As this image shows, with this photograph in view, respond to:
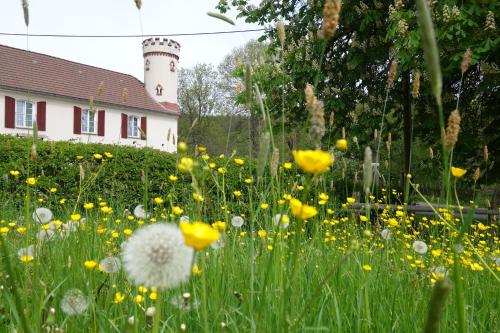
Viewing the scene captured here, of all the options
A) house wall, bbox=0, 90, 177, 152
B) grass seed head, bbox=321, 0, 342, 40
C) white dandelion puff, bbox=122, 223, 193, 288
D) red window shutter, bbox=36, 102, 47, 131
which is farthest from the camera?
red window shutter, bbox=36, 102, 47, 131

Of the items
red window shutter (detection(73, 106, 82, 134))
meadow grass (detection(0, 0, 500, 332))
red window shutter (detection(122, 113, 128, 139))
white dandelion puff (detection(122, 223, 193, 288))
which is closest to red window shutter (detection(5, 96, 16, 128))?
red window shutter (detection(73, 106, 82, 134))

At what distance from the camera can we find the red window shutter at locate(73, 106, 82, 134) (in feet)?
72.9

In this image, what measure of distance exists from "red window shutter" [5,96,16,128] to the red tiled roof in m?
0.69

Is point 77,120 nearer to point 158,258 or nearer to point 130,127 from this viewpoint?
point 130,127

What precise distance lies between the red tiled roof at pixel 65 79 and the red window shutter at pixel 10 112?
0.69m

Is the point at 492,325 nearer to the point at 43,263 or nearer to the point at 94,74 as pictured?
the point at 43,263

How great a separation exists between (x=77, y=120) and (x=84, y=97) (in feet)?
5.26

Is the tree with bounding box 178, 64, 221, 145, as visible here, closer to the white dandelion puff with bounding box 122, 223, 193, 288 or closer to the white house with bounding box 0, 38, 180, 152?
the white house with bounding box 0, 38, 180, 152

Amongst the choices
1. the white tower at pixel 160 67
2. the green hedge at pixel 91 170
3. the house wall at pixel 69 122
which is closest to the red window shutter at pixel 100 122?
the house wall at pixel 69 122

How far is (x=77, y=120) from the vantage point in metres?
22.3

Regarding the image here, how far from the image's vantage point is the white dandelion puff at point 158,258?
62 cm

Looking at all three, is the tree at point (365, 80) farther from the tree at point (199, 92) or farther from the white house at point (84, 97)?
the tree at point (199, 92)

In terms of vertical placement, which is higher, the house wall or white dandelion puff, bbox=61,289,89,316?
the house wall

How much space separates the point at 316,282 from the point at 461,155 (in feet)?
17.8
